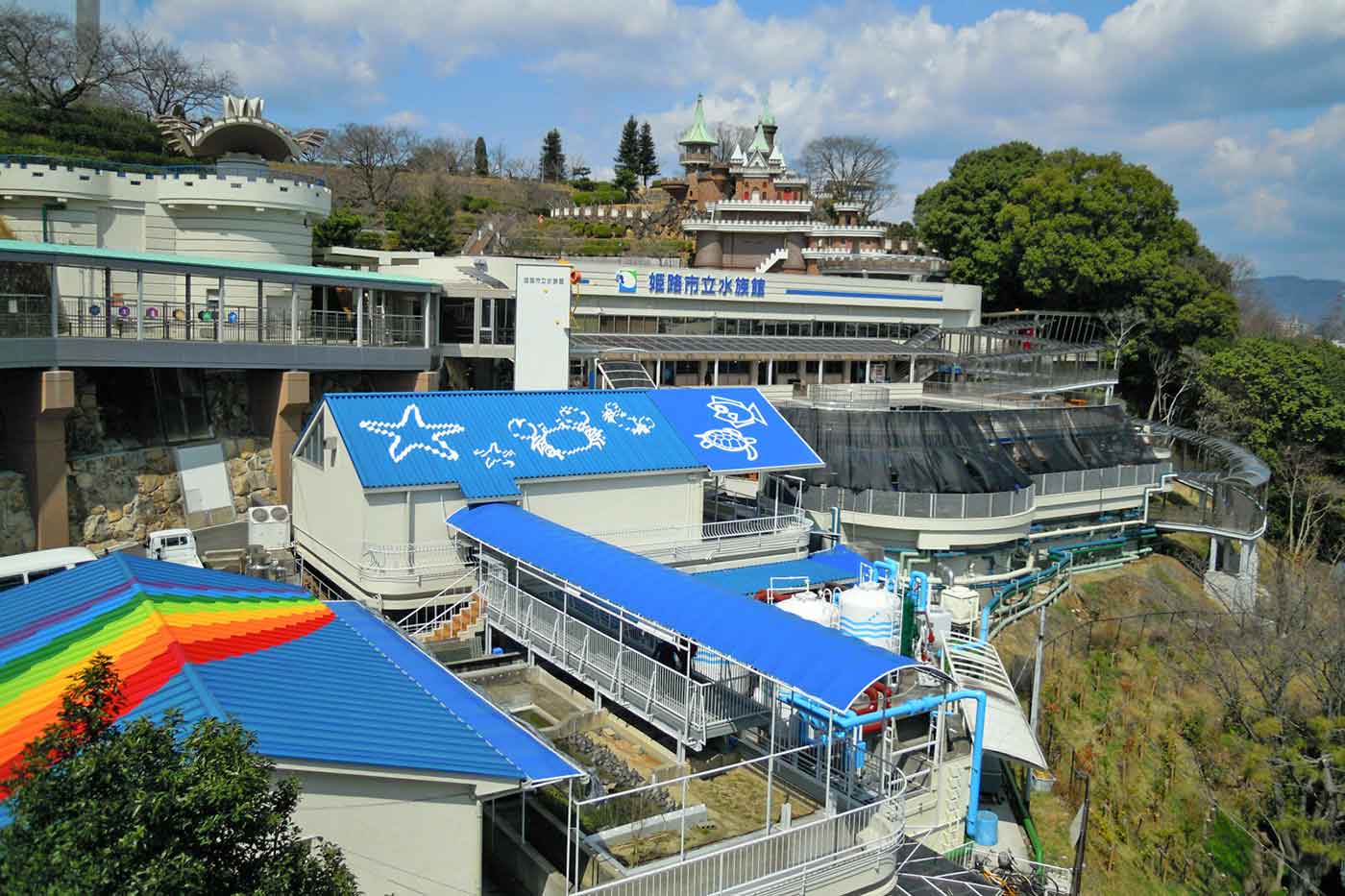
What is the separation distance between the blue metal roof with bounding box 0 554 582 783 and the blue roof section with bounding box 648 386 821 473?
1177 centimetres

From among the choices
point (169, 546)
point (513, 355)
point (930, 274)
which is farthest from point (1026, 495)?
point (930, 274)

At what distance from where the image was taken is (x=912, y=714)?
642 inches

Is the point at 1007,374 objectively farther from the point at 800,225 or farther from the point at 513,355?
the point at 513,355

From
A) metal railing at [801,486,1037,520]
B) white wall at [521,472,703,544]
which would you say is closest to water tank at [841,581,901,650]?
white wall at [521,472,703,544]

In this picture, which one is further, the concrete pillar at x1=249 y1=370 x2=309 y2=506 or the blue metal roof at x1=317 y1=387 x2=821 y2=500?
the concrete pillar at x1=249 y1=370 x2=309 y2=506

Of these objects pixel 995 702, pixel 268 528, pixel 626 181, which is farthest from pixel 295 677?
pixel 626 181

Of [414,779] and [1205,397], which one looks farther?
[1205,397]

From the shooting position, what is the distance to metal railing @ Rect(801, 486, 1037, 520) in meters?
30.9

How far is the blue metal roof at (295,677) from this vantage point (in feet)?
37.3

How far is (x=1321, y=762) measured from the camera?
21.4 metres

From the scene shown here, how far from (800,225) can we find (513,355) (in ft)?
78.4

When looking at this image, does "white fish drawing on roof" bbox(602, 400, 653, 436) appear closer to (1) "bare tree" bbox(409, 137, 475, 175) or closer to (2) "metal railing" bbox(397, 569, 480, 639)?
(2) "metal railing" bbox(397, 569, 480, 639)

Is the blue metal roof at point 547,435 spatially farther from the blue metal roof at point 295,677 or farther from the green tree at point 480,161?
the green tree at point 480,161

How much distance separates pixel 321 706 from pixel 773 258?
43.8m
